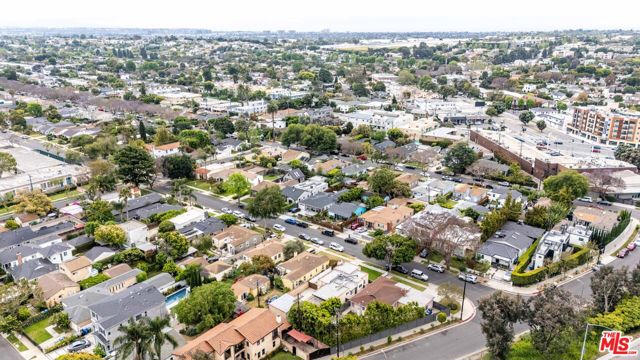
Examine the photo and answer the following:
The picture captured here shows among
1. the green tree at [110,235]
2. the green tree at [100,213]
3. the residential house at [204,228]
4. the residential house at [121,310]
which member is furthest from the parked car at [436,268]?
the green tree at [100,213]

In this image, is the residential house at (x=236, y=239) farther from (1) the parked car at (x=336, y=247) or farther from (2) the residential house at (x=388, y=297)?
(2) the residential house at (x=388, y=297)

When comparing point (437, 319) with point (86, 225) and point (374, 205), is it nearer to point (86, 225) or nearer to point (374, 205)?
point (374, 205)

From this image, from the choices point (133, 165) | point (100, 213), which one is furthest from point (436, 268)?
point (133, 165)

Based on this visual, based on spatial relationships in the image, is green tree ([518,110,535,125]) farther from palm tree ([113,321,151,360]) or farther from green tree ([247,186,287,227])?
palm tree ([113,321,151,360])

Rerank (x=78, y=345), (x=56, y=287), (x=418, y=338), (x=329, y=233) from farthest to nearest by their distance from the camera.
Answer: (x=329, y=233), (x=56, y=287), (x=418, y=338), (x=78, y=345)

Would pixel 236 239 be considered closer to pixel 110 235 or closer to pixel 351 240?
pixel 351 240

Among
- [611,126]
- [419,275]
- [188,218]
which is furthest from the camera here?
[611,126]
